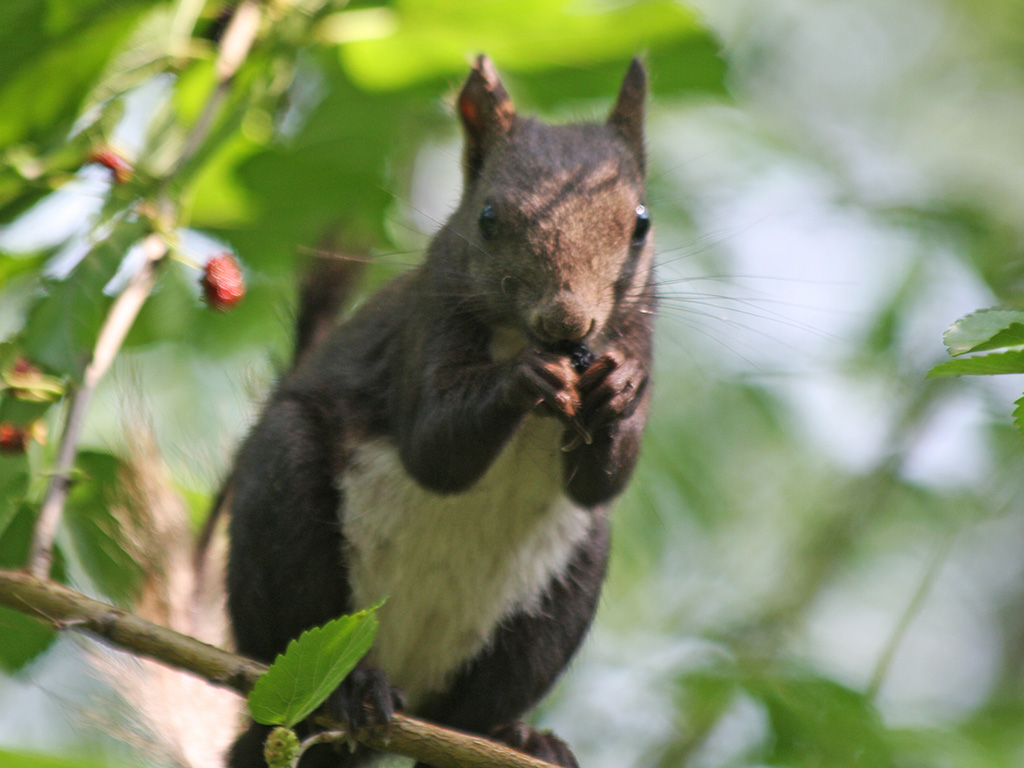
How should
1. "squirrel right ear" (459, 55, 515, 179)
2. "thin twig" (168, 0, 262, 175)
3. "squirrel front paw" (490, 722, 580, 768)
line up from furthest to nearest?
"squirrel front paw" (490, 722, 580, 768) < "squirrel right ear" (459, 55, 515, 179) < "thin twig" (168, 0, 262, 175)

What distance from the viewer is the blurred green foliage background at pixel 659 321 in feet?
10.8

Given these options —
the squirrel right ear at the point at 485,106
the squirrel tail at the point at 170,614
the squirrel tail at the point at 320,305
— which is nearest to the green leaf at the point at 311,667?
the squirrel tail at the point at 170,614

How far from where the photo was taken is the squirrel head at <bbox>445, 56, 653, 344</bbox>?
2.99 m

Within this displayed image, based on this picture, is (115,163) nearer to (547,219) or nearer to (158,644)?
(547,219)

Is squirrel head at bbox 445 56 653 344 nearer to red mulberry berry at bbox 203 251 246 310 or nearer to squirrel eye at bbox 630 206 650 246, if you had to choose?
squirrel eye at bbox 630 206 650 246

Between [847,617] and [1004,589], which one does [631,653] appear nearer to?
[847,617]

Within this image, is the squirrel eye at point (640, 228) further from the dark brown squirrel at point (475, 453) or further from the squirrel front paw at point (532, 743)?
the squirrel front paw at point (532, 743)

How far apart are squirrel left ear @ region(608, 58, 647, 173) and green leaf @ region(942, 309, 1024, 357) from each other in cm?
196

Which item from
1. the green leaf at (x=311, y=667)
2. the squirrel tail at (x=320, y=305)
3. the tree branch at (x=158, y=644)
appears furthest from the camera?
the squirrel tail at (x=320, y=305)

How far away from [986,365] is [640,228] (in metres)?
1.59

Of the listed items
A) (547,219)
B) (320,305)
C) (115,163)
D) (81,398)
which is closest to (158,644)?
(81,398)

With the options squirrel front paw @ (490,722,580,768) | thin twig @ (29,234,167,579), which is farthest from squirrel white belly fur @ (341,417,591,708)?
thin twig @ (29,234,167,579)

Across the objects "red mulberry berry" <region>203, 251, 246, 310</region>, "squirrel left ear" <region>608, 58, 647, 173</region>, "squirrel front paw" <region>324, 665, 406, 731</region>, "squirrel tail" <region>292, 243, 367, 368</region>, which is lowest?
"squirrel front paw" <region>324, 665, 406, 731</region>

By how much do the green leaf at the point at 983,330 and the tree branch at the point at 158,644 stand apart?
1298mm
